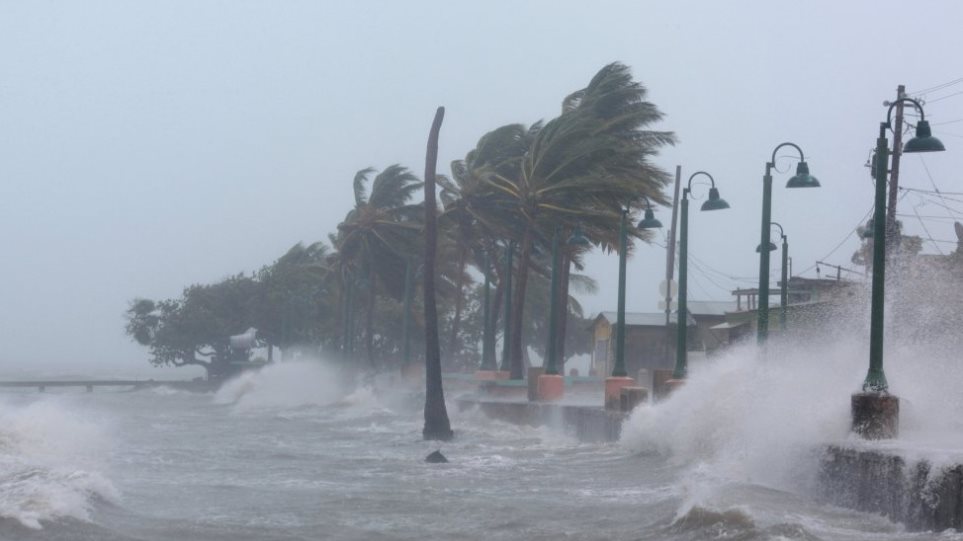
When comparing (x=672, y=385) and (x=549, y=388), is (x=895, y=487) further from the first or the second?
(x=549, y=388)

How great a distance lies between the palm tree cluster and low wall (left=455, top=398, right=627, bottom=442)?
4103 mm

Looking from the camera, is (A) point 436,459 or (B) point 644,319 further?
(B) point 644,319

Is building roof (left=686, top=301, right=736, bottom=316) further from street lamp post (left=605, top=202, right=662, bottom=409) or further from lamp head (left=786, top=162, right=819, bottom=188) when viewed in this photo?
lamp head (left=786, top=162, right=819, bottom=188)

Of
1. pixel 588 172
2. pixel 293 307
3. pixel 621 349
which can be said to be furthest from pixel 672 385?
pixel 293 307

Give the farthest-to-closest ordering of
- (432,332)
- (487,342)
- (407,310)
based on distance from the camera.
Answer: (407,310) < (487,342) < (432,332)

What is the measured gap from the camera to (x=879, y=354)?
13.9 m

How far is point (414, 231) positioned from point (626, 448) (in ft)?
114

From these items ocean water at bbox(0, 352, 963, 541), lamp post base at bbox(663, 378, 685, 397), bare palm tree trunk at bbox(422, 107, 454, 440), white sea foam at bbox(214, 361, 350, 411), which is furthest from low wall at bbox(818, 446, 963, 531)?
white sea foam at bbox(214, 361, 350, 411)

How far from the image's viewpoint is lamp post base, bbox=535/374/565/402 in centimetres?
3356

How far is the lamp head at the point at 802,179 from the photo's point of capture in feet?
60.8

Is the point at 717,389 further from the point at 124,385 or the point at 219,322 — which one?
the point at 124,385

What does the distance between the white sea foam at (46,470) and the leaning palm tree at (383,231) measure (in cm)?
3411

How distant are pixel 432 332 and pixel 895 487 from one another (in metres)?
19.3

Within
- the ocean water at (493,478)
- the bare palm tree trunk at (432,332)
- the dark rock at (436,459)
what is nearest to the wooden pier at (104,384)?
the bare palm tree trunk at (432,332)
